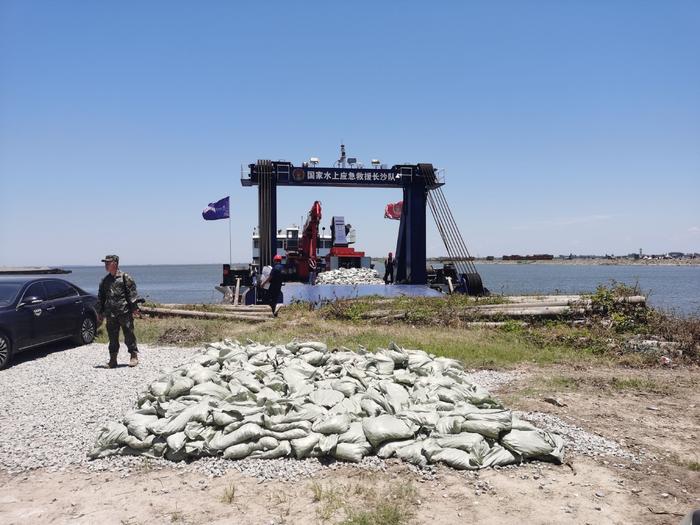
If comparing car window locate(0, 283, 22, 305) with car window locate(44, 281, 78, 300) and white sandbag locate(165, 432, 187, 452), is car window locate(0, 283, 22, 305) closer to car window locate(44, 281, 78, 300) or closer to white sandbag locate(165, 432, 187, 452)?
car window locate(44, 281, 78, 300)

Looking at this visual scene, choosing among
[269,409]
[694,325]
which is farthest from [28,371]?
[694,325]

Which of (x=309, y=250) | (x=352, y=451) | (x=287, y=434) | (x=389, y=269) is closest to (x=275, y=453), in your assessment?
(x=287, y=434)

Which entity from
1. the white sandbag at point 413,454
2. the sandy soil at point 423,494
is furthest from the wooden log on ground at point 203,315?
the white sandbag at point 413,454

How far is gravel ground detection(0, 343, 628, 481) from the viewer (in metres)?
5.03

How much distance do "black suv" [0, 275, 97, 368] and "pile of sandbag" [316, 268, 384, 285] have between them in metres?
14.7

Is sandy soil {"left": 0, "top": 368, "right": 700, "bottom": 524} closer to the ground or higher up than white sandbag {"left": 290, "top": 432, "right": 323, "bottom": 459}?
closer to the ground

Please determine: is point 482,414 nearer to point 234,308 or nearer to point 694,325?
point 694,325

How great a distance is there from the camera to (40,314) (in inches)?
393

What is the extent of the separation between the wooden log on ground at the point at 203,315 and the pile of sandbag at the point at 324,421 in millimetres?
7677

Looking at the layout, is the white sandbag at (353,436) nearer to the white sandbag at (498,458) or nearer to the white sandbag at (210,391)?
the white sandbag at (498,458)

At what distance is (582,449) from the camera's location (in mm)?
5367

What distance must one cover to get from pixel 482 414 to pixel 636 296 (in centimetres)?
1030

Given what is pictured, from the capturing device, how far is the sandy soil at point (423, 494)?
13.3 ft

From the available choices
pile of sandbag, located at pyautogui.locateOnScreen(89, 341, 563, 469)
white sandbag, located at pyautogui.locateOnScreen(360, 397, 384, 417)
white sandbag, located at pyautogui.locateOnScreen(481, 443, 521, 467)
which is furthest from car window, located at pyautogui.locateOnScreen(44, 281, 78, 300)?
white sandbag, located at pyautogui.locateOnScreen(481, 443, 521, 467)
